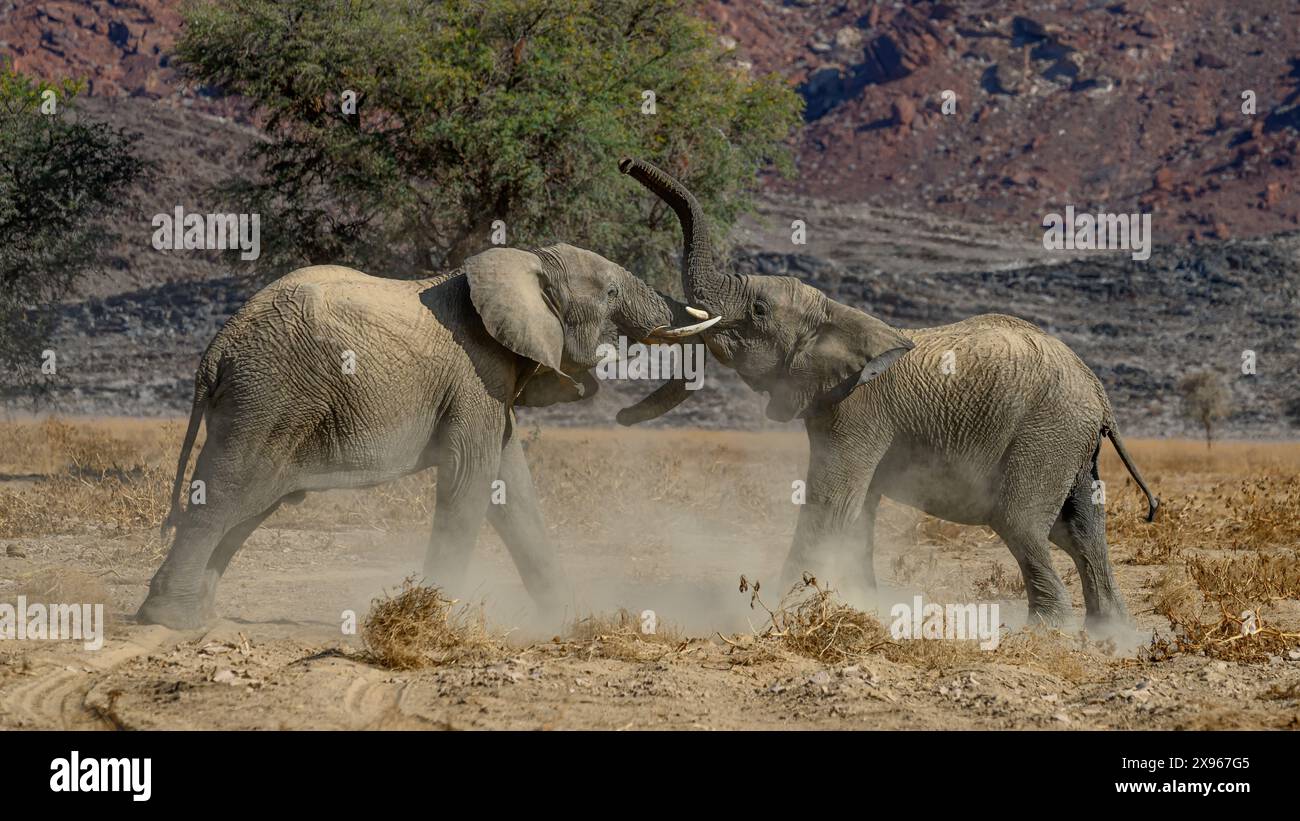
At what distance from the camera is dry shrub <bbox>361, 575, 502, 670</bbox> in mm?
8344

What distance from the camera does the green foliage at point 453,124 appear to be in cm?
1977

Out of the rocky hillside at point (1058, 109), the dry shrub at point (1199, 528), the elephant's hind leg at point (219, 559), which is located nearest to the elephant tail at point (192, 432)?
the elephant's hind leg at point (219, 559)

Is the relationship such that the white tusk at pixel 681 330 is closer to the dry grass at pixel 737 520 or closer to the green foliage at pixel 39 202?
the dry grass at pixel 737 520

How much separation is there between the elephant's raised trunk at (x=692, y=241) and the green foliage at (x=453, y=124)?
27.5 ft

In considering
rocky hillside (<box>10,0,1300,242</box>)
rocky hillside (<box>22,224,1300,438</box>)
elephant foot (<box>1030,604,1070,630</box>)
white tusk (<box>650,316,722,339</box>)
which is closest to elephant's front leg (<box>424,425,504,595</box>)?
white tusk (<box>650,316,722,339</box>)

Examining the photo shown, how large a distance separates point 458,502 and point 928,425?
316 centimetres

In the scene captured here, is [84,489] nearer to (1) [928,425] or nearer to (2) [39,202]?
(2) [39,202]

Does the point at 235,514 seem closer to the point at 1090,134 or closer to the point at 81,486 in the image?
the point at 81,486

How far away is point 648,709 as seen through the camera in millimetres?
7410

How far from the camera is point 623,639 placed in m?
8.73

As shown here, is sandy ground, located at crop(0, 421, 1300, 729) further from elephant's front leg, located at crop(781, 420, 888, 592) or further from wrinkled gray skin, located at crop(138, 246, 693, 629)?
elephant's front leg, located at crop(781, 420, 888, 592)

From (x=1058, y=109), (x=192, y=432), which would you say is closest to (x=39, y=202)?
(x=192, y=432)
